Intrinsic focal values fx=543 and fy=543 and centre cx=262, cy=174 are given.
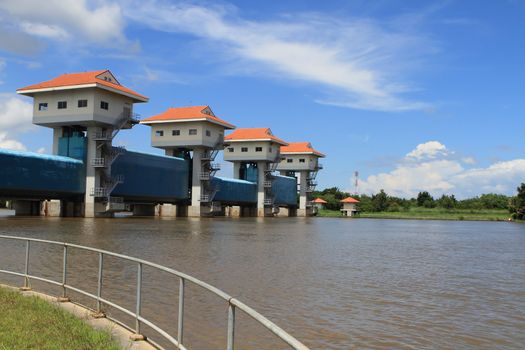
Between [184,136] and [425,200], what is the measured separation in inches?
3479

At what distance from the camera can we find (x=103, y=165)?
59.2m

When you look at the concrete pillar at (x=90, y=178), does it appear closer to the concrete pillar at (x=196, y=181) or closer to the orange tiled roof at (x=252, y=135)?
the concrete pillar at (x=196, y=181)

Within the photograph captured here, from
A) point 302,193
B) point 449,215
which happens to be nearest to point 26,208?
point 302,193

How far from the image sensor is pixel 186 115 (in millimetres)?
77375

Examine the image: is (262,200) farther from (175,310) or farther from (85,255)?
(175,310)

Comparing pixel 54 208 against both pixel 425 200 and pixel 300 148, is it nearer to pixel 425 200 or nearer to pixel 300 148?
pixel 300 148

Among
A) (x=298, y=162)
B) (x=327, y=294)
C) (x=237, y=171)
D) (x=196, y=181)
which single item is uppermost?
(x=298, y=162)

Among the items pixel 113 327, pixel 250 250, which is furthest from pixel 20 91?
pixel 113 327

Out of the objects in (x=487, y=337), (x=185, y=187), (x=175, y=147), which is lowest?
(x=487, y=337)

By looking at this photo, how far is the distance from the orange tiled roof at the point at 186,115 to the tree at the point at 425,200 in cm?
7790

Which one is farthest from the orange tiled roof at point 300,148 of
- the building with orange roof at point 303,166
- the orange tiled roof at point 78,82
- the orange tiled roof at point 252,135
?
the orange tiled roof at point 78,82

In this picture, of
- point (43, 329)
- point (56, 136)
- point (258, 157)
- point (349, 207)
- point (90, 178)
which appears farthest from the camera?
point (349, 207)

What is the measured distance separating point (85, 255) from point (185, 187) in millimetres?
58813

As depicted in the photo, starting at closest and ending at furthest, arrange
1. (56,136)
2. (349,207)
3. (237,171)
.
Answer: (56,136) → (237,171) → (349,207)
